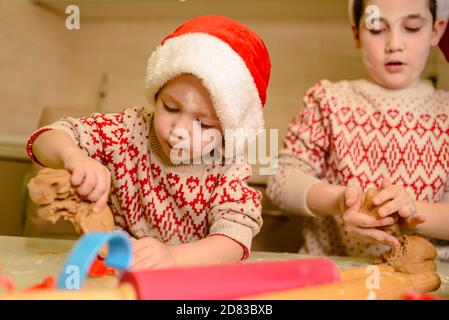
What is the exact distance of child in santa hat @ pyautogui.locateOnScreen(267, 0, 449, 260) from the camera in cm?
87

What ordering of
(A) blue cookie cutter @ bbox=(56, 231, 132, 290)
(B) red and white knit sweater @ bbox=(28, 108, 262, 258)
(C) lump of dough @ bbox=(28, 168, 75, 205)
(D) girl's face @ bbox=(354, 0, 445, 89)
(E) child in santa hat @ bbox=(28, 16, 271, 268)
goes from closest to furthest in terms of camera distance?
(A) blue cookie cutter @ bbox=(56, 231, 132, 290) → (C) lump of dough @ bbox=(28, 168, 75, 205) → (E) child in santa hat @ bbox=(28, 16, 271, 268) → (B) red and white knit sweater @ bbox=(28, 108, 262, 258) → (D) girl's face @ bbox=(354, 0, 445, 89)

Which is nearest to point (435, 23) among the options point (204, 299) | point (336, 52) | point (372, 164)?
point (372, 164)

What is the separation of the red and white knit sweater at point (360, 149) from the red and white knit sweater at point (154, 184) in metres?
0.19

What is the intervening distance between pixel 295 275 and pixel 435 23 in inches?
26.1

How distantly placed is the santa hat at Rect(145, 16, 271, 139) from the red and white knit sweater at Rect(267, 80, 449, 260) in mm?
233

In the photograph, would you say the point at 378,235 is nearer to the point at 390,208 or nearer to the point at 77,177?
the point at 390,208

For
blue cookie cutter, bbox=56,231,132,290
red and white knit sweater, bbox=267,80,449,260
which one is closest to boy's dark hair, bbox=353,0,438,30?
red and white knit sweater, bbox=267,80,449,260

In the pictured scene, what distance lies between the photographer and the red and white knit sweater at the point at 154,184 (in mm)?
Result: 744

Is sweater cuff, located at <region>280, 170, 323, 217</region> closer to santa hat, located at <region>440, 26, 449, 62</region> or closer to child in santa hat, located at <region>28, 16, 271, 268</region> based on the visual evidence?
child in santa hat, located at <region>28, 16, 271, 268</region>

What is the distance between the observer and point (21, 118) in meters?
1.31

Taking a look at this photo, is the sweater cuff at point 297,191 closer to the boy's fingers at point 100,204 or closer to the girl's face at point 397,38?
the girl's face at point 397,38

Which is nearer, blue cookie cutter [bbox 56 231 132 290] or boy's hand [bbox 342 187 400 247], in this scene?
blue cookie cutter [bbox 56 231 132 290]

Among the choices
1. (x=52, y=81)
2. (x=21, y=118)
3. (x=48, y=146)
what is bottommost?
(x=48, y=146)

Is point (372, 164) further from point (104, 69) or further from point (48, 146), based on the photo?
point (104, 69)
